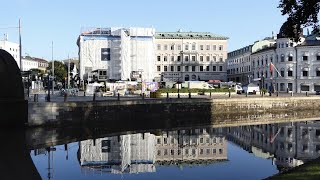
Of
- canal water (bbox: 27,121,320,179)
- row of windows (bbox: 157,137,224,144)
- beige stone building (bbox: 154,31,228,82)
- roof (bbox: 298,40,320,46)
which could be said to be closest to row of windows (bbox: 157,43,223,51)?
beige stone building (bbox: 154,31,228,82)

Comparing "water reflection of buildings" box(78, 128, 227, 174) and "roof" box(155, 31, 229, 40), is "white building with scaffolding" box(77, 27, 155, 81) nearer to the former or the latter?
"roof" box(155, 31, 229, 40)

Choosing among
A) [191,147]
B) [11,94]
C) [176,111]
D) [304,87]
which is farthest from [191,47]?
[191,147]

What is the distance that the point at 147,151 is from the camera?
30.5 meters

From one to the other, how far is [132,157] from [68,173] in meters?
5.82

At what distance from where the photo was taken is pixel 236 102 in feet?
198

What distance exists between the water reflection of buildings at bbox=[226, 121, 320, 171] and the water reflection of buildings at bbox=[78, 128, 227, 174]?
2.35 meters

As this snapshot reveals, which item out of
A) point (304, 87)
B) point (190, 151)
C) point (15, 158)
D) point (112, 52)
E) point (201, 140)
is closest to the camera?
point (15, 158)

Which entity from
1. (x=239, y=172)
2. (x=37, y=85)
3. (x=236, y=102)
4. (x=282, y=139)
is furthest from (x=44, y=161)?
(x=37, y=85)

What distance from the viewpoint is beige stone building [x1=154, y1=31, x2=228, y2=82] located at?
419 feet

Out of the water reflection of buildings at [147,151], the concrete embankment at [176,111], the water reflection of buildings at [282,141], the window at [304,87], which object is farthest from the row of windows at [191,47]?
the water reflection of buildings at [147,151]

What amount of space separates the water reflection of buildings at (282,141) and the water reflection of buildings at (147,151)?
2347mm

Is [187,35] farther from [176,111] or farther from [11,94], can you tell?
[11,94]

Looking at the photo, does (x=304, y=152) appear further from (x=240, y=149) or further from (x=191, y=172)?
(x=191, y=172)

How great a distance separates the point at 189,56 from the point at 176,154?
327ft
